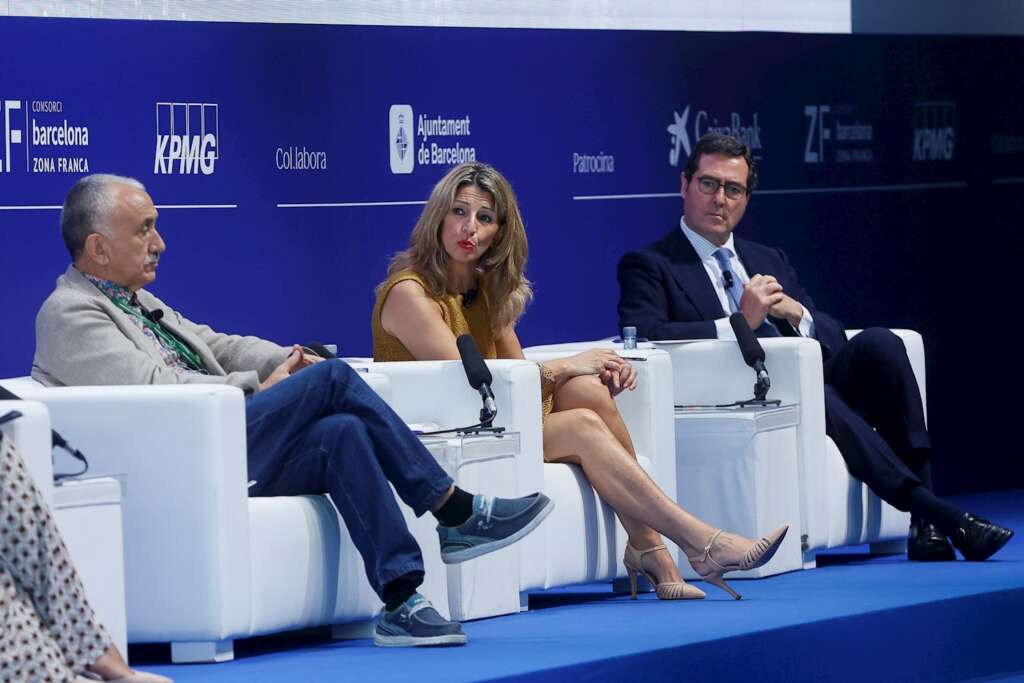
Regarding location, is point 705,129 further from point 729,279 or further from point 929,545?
point 929,545

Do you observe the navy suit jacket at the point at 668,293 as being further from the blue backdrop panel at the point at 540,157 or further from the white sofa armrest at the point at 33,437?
the white sofa armrest at the point at 33,437

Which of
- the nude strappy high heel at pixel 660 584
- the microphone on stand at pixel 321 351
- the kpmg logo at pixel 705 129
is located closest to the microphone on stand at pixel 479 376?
the microphone on stand at pixel 321 351

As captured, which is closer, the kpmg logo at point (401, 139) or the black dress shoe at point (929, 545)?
Answer: the black dress shoe at point (929, 545)

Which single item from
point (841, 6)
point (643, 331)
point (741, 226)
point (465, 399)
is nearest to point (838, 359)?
point (643, 331)

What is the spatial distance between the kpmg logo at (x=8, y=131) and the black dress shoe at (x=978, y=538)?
2.98 metres

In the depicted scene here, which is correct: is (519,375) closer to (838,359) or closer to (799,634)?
(799,634)

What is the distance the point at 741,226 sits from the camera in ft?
26.7

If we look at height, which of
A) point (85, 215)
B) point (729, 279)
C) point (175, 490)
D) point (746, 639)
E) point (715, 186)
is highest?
point (715, 186)

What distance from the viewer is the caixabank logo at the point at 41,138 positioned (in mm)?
5801

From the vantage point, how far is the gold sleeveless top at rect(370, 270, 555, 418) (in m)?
5.83

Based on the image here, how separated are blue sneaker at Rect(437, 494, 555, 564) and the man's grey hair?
1.06 m

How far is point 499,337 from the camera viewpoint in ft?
19.8

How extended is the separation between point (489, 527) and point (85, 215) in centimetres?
118

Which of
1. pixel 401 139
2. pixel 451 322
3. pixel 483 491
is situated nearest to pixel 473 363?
pixel 483 491
